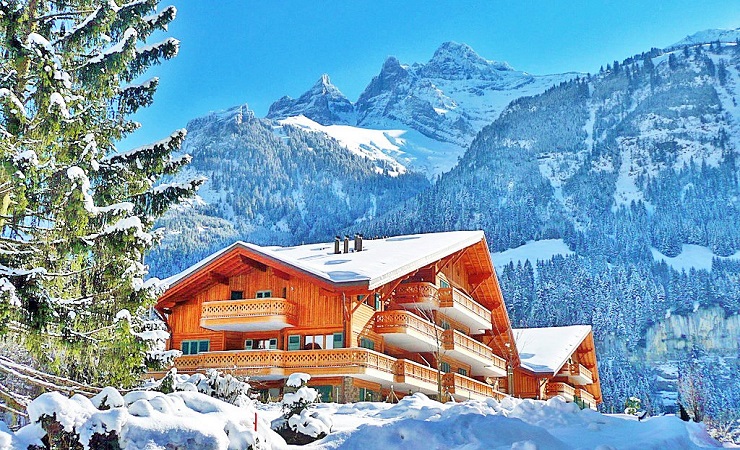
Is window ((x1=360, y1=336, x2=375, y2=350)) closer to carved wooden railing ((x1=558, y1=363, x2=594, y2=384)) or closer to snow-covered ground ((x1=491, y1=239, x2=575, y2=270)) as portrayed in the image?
carved wooden railing ((x1=558, y1=363, x2=594, y2=384))

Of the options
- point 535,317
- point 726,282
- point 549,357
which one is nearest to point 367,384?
point 549,357

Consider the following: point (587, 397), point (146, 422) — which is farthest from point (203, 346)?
point (587, 397)

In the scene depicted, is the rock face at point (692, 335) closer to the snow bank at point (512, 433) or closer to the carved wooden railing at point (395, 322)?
the carved wooden railing at point (395, 322)

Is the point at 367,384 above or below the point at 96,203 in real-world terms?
below

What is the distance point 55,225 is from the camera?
12.7 meters

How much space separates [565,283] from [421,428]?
146175mm

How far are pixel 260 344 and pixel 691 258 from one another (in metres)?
167

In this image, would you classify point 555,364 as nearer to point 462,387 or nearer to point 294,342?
point 462,387

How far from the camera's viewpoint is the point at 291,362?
102 ft

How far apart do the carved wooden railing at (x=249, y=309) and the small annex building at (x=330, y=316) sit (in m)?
0.04

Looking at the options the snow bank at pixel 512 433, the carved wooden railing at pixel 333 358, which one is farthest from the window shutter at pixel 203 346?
the snow bank at pixel 512 433

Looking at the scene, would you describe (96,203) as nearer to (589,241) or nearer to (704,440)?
(704,440)

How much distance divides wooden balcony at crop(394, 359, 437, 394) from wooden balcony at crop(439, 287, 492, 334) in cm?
323

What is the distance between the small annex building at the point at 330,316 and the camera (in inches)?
1211
